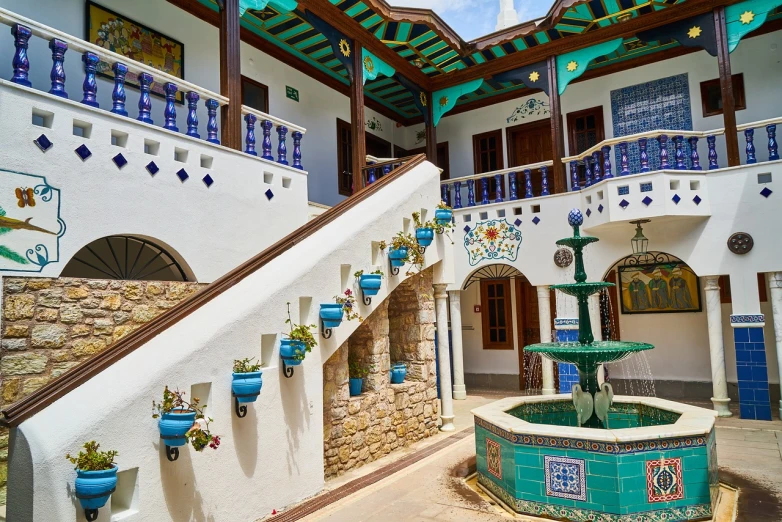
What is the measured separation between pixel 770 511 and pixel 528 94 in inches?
361

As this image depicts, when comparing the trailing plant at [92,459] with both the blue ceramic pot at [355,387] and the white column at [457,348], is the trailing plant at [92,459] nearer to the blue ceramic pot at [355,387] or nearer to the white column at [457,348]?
the blue ceramic pot at [355,387]

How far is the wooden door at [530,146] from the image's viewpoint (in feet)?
38.1

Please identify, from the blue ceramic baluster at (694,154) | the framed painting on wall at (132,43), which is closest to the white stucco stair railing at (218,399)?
the framed painting on wall at (132,43)

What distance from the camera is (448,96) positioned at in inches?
440

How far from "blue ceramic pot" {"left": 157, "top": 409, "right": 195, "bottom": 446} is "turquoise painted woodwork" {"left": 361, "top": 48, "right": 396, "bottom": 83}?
717cm

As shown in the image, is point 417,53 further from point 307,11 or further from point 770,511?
point 770,511

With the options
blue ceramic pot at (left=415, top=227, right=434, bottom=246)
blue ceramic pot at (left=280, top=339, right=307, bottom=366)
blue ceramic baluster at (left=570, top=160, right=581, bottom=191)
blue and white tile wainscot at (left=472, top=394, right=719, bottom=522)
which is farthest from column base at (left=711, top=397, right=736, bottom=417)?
blue ceramic pot at (left=280, top=339, right=307, bottom=366)

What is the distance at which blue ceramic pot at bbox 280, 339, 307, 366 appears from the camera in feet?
14.7

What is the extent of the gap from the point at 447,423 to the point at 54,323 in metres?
5.01

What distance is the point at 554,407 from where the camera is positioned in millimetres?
6062

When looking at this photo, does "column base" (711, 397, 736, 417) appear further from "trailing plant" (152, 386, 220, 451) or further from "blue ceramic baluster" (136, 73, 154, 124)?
"blue ceramic baluster" (136, 73, 154, 124)

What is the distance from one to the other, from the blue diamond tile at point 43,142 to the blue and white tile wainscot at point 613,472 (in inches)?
174

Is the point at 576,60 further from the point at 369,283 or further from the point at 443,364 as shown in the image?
the point at 369,283

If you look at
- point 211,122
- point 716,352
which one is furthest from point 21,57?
point 716,352
